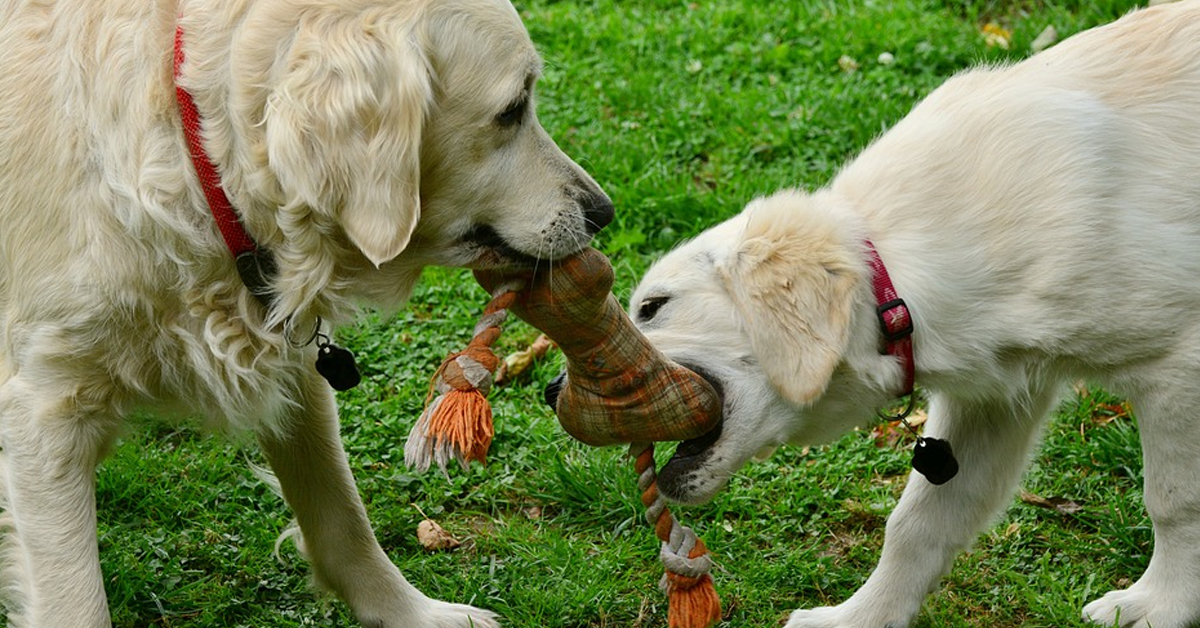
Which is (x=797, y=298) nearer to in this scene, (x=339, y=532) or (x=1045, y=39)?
(x=339, y=532)

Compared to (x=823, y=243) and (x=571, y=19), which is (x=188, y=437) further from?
(x=571, y=19)

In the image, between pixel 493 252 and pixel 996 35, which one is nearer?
pixel 493 252

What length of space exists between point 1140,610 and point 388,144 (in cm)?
219

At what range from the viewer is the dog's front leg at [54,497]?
115 inches

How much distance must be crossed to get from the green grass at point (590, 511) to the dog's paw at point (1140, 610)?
8cm

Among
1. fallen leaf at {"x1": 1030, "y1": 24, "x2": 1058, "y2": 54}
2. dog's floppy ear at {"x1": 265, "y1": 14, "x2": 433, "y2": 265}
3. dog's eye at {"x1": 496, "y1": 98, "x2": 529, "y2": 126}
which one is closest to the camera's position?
dog's floppy ear at {"x1": 265, "y1": 14, "x2": 433, "y2": 265}

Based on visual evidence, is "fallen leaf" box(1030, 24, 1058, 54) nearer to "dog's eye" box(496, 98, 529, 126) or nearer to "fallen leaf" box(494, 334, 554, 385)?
"fallen leaf" box(494, 334, 554, 385)

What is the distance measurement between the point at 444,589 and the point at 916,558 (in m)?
1.28

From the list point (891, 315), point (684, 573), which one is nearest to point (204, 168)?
point (684, 573)

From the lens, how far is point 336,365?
315 centimetres

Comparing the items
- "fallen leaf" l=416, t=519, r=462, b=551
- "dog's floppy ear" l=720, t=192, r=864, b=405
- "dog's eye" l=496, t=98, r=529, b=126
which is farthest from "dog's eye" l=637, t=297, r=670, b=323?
"fallen leaf" l=416, t=519, r=462, b=551

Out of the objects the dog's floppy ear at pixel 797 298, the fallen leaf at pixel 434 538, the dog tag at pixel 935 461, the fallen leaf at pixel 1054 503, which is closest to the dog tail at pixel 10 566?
the fallen leaf at pixel 434 538

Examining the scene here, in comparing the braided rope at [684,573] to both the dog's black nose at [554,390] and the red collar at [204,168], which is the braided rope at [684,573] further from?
the red collar at [204,168]

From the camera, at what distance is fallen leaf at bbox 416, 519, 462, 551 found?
13.0ft
